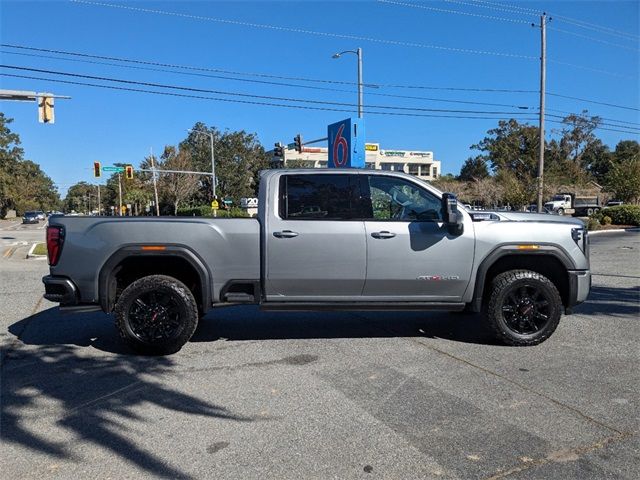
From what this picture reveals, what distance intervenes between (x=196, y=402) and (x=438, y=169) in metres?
126

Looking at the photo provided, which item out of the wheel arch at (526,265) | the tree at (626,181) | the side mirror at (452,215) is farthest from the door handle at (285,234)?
the tree at (626,181)

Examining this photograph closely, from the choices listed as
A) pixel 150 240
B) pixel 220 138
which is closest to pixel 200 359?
pixel 150 240

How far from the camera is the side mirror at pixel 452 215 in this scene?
534 cm

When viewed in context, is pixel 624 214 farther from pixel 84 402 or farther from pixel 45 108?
pixel 84 402

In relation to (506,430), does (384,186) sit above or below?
above

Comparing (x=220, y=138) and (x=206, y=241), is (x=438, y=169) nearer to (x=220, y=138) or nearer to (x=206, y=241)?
(x=220, y=138)

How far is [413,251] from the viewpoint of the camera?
550cm

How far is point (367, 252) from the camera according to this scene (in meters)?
5.45

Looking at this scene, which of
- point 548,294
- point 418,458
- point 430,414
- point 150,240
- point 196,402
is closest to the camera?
point 418,458

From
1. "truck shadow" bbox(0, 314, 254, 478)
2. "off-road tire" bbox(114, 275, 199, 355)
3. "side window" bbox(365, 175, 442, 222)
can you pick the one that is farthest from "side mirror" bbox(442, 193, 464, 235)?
"truck shadow" bbox(0, 314, 254, 478)

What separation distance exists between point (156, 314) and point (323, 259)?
180cm

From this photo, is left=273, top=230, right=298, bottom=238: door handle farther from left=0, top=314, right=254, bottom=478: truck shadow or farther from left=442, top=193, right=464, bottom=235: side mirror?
left=0, top=314, right=254, bottom=478: truck shadow

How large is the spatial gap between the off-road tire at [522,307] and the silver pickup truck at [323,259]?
11 mm

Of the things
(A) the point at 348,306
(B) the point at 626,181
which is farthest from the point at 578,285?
(B) the point at 626,181
